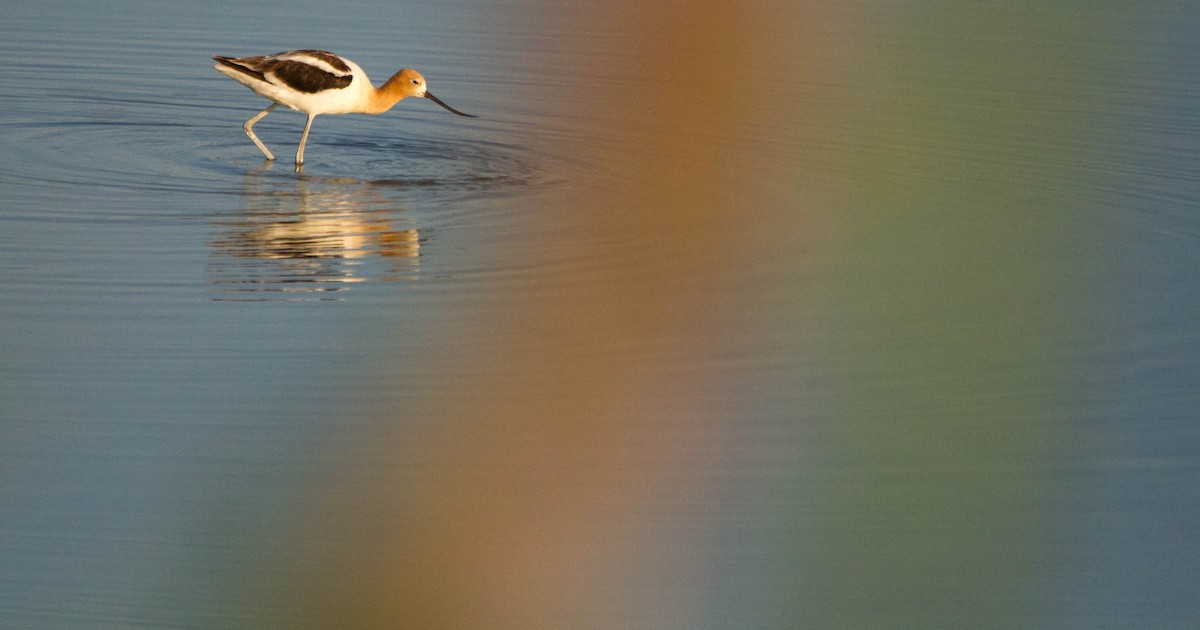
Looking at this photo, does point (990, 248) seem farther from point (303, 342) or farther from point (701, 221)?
point (701, 221)

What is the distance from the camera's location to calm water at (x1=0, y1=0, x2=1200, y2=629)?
2.22 metres

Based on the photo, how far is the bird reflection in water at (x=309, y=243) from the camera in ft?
25.5

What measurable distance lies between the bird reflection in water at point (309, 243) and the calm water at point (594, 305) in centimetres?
4

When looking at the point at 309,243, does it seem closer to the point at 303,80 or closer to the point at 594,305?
the point at 303,80

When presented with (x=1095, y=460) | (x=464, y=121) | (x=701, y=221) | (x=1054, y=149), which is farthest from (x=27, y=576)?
(x=1054, y=149)

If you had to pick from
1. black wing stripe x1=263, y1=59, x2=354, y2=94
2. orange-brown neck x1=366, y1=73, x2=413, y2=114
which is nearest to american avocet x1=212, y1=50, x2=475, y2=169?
black wing stripe x1=263, y1=59, x2=354, y2=94

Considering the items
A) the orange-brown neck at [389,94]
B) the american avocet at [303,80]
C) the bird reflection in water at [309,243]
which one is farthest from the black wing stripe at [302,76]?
the bird reflection in water at [309,243]

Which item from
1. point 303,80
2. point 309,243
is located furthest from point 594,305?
point 303,80

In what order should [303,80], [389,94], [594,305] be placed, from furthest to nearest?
[389,94] → [303,80] → [594,305]

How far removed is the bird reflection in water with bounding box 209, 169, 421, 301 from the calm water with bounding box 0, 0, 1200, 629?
0.04 m

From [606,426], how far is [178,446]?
354cm

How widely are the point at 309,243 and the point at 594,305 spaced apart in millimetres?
6126

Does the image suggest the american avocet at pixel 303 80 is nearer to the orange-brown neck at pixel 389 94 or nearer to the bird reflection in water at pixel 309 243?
the orange-brown neck at pixel 389 94

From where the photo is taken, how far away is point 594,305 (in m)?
2.66
